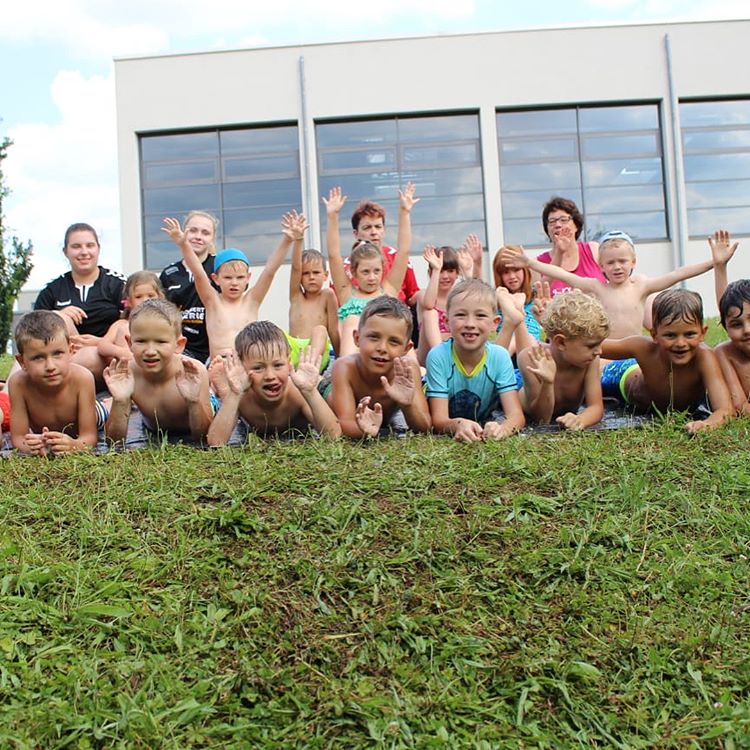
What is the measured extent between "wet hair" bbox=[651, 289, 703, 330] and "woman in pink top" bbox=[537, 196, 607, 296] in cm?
206

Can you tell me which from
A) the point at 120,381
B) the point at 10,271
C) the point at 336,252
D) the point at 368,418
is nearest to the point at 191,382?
the point at 120,381

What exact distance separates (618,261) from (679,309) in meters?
1.47

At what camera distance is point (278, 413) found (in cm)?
518

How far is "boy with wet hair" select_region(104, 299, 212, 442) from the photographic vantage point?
4.87 m

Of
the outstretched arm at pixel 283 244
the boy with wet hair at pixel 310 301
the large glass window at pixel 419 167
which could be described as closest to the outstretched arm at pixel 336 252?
the boy with wet hair at pixel 310 301

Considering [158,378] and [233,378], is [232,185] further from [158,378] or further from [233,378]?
[233,378]

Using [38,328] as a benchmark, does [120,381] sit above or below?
below

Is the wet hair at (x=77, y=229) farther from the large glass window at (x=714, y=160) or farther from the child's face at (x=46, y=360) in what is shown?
the large glass window at (x=714, y=160)

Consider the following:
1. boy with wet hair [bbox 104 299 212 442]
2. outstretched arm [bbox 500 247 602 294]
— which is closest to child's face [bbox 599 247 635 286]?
outstretched arm [bbox 500 247 602 294]

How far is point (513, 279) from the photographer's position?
705 cm

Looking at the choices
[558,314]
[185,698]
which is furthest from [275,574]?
[558,314]

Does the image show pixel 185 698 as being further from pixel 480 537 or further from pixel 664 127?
pixel 664 127

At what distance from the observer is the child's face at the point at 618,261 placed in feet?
21.4

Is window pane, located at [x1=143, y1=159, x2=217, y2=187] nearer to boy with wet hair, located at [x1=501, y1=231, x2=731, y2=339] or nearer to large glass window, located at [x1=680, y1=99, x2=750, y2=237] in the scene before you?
large glass window, located at [x1=680, y1=99, x2=750, y2=237]
